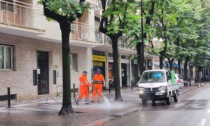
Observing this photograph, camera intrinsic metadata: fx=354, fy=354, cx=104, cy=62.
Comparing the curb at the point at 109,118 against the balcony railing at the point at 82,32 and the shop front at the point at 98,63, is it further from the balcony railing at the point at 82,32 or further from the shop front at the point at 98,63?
the shop front at the point at 98,63

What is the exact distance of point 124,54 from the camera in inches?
1700

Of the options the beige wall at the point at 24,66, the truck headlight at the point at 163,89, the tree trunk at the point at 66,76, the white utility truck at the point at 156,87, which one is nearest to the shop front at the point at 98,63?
the beige wall at the point at 24,66

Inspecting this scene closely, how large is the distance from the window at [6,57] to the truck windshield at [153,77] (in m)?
8.16

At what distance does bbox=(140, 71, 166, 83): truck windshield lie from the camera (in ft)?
63.6

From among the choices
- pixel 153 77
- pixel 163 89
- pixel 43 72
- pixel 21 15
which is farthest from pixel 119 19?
pixel 43 72

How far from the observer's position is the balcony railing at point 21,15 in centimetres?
2034

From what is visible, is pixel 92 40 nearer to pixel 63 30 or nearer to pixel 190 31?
pixel 190 31

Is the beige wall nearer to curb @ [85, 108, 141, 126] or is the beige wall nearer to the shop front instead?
the shop front

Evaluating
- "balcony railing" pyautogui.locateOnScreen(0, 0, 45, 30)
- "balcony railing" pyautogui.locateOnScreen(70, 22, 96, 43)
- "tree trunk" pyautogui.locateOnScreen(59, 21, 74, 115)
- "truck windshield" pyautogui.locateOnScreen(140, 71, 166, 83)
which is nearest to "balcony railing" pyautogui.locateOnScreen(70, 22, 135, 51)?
"balcony railing" pyautogui.locateOnScreen(70, 22, 96, 43)

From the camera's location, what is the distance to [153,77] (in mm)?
19719

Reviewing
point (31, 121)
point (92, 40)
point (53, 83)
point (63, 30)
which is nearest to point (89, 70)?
point (92, 40)

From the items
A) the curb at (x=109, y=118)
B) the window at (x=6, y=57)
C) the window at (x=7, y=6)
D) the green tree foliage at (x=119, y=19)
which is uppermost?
the window at (x=7, y=6)

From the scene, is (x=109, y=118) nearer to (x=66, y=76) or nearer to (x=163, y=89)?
(x=66, y=76)

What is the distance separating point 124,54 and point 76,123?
1251 inches
